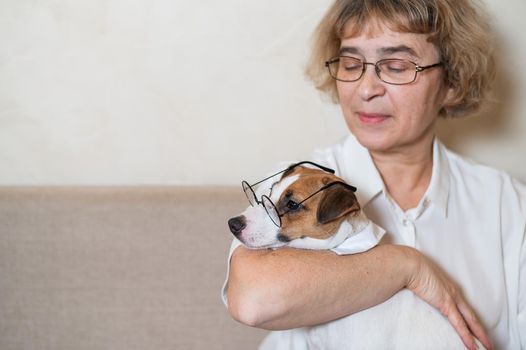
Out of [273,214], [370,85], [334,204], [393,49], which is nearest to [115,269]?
[273,214]

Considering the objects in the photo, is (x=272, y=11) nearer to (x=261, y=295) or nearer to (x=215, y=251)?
(x=215, y=251)

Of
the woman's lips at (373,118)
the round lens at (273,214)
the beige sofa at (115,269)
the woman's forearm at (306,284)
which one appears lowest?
the beige sofa at (115,269)

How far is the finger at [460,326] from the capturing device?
4.35 feet

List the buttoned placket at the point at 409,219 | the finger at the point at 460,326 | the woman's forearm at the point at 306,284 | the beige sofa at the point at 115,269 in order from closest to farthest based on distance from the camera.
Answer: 1. the woman's forearm at the point at 306,284
2. the finger at the point at 460,326
3. the buttoned placket at the point at 409,219
4. the beige sofa at the point at 115,269

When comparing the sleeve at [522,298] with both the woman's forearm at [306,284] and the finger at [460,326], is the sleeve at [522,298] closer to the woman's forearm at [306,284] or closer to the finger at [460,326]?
the finger at [460,326]

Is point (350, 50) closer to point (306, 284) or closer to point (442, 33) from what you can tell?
point (442, 33)

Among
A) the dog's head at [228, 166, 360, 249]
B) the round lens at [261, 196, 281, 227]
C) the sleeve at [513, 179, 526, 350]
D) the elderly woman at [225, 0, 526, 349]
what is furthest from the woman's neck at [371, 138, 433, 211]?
the round lens at [261, 196, 281, 227]

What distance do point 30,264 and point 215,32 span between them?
3.12ft

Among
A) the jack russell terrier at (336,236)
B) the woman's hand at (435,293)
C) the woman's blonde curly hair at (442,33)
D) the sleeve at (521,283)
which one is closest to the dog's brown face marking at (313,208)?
→ the jack russell terrier at (336,236)

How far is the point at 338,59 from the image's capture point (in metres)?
1.60

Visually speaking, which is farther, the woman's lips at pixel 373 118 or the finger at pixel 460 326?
the woman's lips at pixel 373 118

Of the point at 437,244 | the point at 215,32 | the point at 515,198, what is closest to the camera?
the point at 437,244

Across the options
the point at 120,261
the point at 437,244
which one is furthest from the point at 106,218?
the point at 437,244

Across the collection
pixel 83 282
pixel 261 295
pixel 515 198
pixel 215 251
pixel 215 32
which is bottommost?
pixel 83 282
